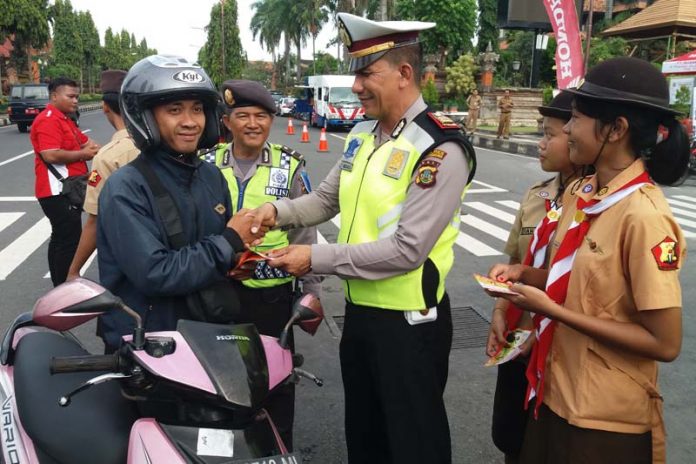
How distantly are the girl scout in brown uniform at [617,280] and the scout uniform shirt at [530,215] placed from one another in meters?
0.89

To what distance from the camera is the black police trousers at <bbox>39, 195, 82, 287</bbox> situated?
4689 millimetres

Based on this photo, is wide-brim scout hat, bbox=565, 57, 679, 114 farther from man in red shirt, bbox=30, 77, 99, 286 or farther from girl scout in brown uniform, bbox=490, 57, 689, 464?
man in red shirt, bbox=30, 77, 99, 286

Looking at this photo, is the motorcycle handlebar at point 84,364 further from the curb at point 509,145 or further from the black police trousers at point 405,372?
the curb at point 509,145

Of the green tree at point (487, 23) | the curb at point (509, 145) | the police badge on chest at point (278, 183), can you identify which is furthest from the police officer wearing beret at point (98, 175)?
the green tree at point (487, 23)

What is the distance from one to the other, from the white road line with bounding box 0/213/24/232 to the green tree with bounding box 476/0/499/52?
124 ft

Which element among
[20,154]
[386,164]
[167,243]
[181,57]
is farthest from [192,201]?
[20,154]

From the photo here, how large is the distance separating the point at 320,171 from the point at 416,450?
10.6 m

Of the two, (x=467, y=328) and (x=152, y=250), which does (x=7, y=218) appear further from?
(x=152, y=250)

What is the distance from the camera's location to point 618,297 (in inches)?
66.4

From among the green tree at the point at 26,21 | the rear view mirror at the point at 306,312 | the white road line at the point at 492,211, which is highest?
the green tree at the point at 26,21

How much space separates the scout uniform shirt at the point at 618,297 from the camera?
159cm

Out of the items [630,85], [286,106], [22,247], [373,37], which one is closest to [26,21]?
[286,106]

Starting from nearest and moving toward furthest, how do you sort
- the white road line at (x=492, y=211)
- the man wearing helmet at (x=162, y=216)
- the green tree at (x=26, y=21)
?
the man wearing helmet at (x=162, y=216)
the white road line at (x=492, y=211)
the green tree at (x=26, y=21)

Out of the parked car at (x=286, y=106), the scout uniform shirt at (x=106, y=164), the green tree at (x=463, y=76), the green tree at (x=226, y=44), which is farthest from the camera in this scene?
the green tree at (x=226, y=44)
